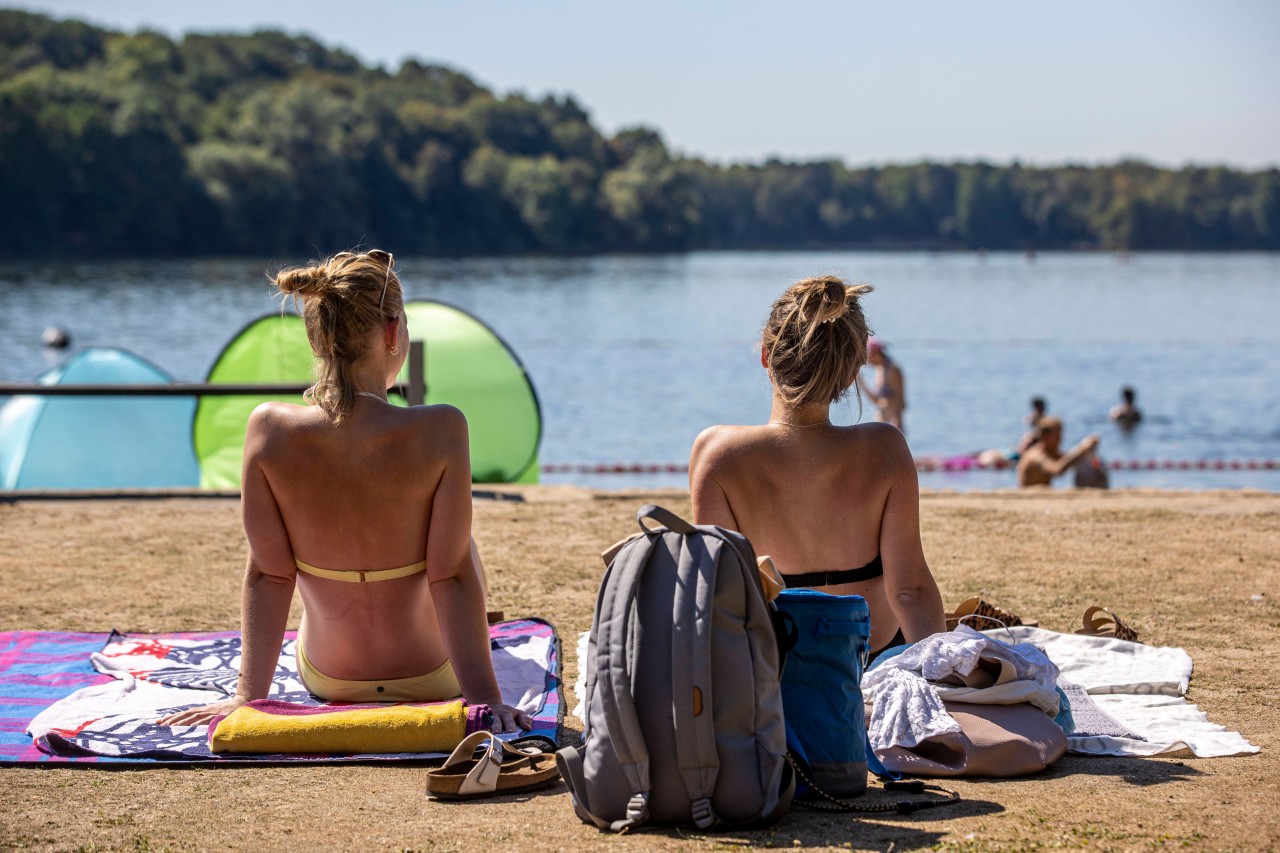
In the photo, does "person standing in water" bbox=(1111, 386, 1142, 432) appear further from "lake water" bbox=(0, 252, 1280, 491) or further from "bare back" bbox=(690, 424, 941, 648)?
"bare back" bbox=(690, 424, 941, 648)

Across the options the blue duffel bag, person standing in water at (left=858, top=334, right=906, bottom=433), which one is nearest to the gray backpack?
the blue duffel bag

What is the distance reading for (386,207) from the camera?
267ft

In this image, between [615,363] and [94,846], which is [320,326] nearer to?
[94,846]

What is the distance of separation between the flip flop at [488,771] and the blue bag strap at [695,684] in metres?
0.54

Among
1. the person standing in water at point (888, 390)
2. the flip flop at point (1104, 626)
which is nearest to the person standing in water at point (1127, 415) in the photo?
the person standing in water at point (888, 390)

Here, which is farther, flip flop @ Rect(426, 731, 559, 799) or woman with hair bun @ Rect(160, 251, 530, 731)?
woman with hair bun @ Rect(160, 251, 530, 731)

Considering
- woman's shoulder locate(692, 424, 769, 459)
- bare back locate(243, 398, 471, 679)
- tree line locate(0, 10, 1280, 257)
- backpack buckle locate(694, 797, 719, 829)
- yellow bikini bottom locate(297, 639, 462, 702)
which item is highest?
tree line locate(0, 10, 1280, 257)

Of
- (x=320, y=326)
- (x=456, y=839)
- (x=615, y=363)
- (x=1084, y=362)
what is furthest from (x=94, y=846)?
(x=1084, y=362)

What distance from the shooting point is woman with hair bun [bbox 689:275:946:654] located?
321 centimetres

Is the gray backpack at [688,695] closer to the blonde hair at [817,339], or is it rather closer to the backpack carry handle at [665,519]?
the backpack carry handle at [665,519]

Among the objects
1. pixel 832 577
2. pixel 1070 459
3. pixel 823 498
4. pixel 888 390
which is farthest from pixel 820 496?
pixel 1070 459

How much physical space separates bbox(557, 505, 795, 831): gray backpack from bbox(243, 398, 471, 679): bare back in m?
0.80

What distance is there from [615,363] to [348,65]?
370ft

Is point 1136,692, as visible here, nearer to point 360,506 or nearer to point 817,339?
point 817,339
